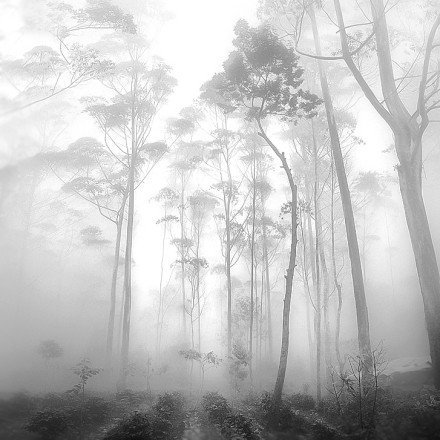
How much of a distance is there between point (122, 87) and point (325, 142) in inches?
404

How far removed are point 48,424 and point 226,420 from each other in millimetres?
4128

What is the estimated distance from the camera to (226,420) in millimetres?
8148

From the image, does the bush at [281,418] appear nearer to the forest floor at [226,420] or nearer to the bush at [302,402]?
the forest floor at [226,420]

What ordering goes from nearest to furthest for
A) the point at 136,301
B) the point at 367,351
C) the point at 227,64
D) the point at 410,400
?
the point at 410,400 → the point at 367,351 → the point at 227,64 → the point at 136,301

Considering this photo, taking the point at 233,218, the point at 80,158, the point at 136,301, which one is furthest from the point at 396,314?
the point at 80,158

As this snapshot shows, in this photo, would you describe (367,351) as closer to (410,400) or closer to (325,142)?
(410,400)

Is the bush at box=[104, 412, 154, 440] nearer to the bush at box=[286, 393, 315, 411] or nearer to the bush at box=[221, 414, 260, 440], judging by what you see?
the bush at box=[221, 414, 260, 440]

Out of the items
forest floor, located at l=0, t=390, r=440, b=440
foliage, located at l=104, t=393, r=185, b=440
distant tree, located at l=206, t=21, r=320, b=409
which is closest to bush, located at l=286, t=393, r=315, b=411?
forest floor, located at l=0, t=390, r=440, b=440

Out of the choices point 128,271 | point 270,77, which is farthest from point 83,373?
point 270,77

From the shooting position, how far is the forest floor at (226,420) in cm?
651

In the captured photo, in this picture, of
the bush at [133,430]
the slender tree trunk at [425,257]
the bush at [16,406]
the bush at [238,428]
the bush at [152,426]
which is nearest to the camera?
the bush at [133,430]

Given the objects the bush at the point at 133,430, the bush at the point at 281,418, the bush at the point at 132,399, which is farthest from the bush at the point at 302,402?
the bush at the point at 132,399

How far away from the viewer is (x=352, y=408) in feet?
25.5

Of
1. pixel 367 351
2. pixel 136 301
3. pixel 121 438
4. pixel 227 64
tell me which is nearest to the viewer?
pixel 121 438
